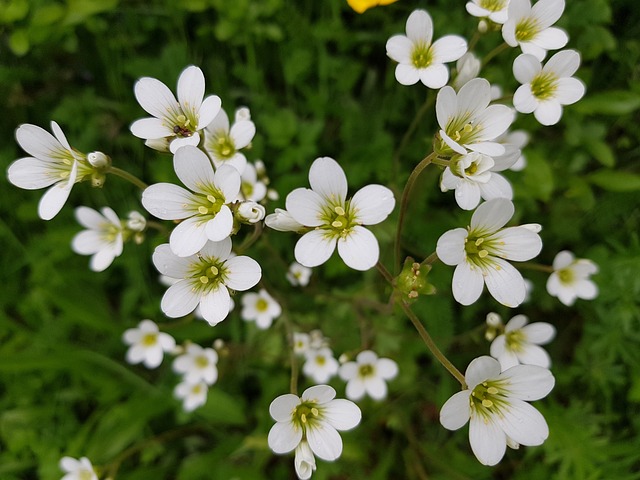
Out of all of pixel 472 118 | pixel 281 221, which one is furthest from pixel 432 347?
pixel 472 118

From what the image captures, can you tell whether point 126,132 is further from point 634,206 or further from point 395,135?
point 634,206

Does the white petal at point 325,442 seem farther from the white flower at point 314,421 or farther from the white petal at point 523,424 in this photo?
the white petal at point 523,424

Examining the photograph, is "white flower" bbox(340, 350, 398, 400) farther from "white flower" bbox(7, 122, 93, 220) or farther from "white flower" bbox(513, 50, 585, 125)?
"white flower" bbox(7, 122, 93, 220)

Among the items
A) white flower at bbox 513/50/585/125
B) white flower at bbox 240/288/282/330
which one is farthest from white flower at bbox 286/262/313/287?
white flower at bbox 513/50/585/125

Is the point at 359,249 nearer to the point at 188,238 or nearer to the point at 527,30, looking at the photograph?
the point at 188,238

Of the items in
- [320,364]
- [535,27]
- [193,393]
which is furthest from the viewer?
[193,393]

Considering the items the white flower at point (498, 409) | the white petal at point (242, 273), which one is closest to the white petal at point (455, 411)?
the white flower at point (498, 409)

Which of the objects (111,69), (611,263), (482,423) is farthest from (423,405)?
(111,69)
